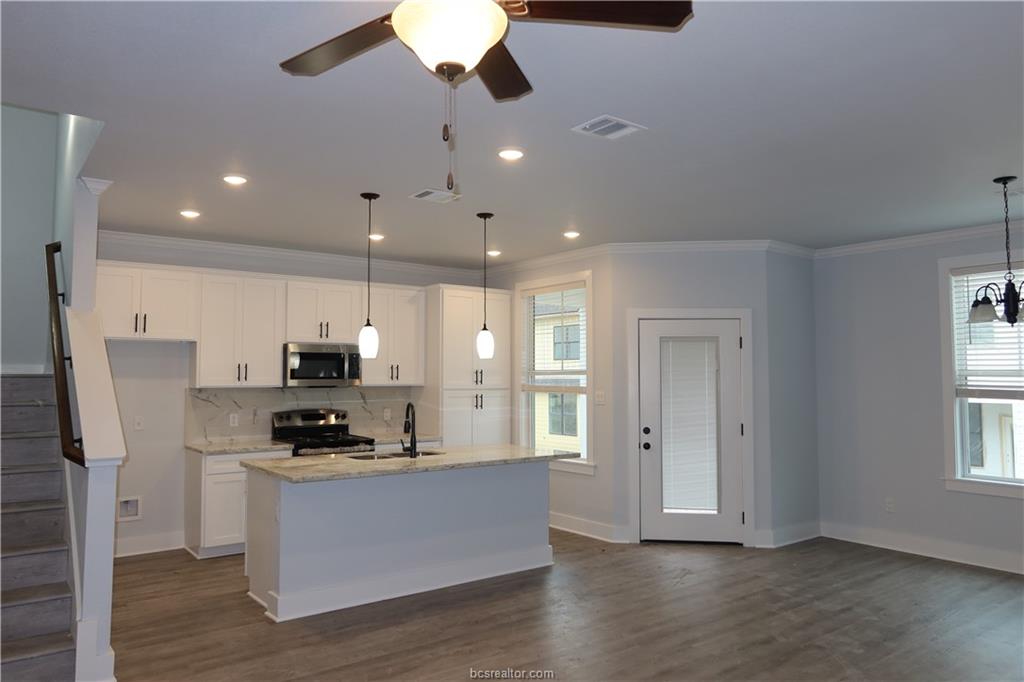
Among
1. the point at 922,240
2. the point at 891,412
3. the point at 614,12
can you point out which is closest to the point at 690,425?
the point at 891,412

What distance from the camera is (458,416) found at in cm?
696

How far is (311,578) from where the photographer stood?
4.36 metres

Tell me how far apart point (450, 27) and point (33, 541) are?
3.44 metres

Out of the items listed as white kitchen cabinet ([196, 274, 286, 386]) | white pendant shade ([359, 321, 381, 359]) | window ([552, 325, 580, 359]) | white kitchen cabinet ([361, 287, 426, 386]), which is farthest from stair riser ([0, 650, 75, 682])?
window ([552, 325, 580, 359])

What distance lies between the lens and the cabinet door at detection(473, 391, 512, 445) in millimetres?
7094

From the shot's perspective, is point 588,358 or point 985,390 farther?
point 588,358

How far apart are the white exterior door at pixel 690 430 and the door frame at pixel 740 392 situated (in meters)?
0.04

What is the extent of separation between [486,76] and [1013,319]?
162 inches

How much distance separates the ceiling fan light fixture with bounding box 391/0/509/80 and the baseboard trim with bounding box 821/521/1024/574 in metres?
5.79

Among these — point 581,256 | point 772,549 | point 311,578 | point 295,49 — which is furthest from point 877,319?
point 295,49

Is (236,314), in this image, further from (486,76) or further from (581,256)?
(486,76)

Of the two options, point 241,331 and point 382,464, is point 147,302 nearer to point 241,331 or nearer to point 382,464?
point 241,331

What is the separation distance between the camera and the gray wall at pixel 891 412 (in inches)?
223

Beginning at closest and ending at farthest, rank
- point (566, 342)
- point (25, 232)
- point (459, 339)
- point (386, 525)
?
1. point (386, 525)
2. point (25, 232)
3. point (566, 342)
4. point (459, 339)
